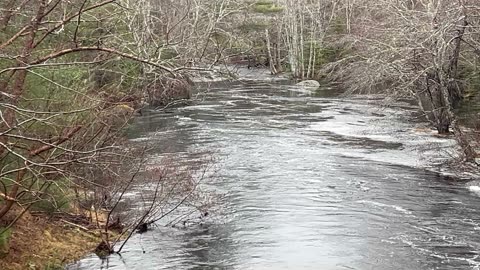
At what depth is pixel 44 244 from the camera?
11.2 meters

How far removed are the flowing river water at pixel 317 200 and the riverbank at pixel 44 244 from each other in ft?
1.43

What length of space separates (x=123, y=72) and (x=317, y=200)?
7.81 m

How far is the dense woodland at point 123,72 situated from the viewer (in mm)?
7438

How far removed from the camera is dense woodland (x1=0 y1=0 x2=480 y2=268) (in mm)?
7438

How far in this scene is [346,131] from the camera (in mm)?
25359

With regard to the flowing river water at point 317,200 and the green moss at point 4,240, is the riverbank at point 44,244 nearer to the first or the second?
the green moss at point 4,240

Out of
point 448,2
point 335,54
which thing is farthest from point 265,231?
point 335,54

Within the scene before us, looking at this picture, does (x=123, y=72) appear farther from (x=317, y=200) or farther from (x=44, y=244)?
(x=317, y=200)

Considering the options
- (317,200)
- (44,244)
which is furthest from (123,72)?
(317,200)

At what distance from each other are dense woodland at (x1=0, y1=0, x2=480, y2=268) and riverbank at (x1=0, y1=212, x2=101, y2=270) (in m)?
0.34

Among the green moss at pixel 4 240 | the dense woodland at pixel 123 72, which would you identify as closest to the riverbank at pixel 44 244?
the green moss at pixel 4 240

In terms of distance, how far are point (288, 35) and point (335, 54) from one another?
402cm

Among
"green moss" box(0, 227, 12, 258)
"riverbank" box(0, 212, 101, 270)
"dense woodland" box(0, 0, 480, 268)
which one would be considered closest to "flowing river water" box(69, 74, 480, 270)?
"riverbank" box(0, 212, 101, 270)

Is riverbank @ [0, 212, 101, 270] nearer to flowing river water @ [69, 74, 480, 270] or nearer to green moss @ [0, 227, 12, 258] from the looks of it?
green moss @ [0, 227, 12, 258]
